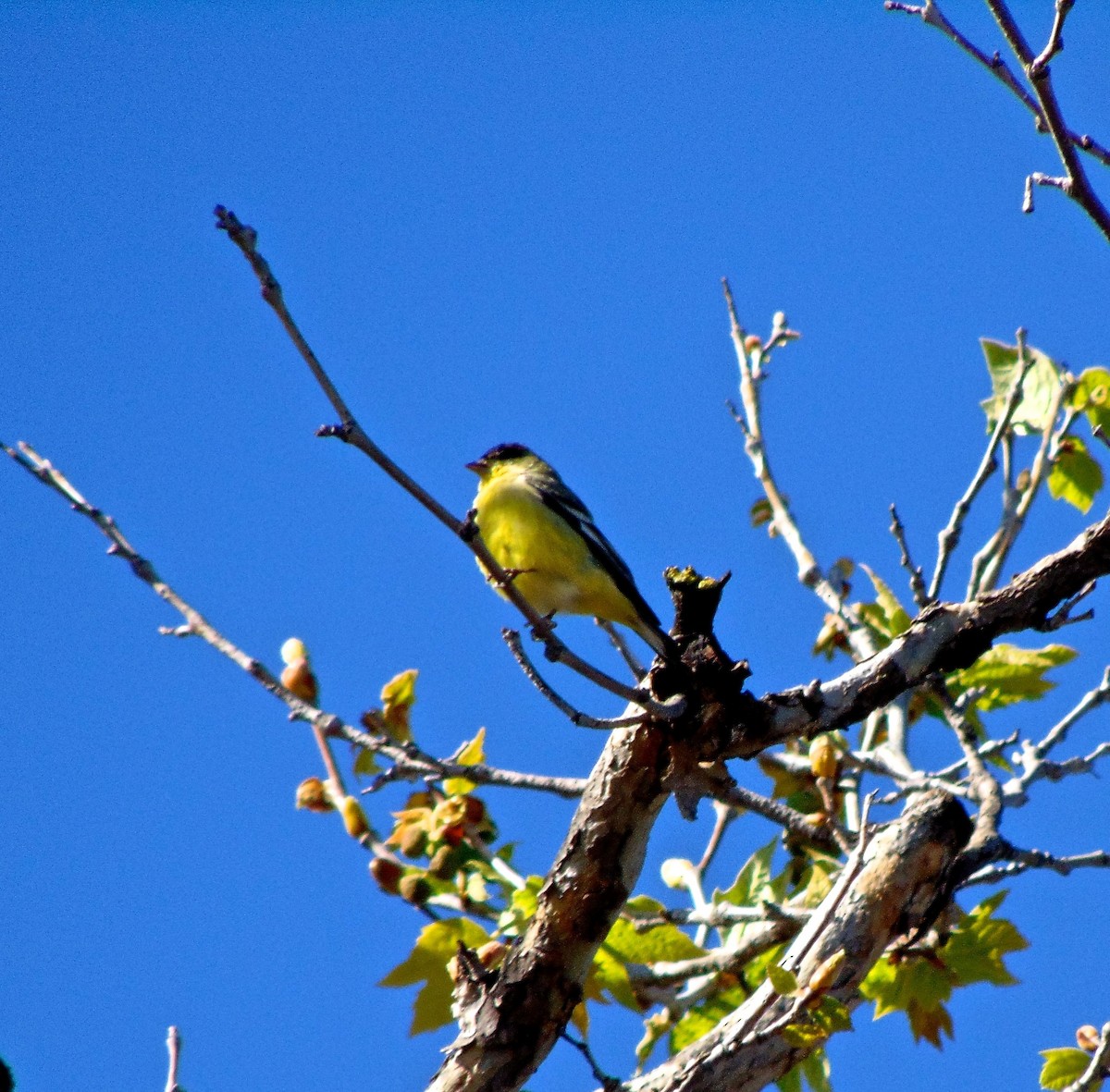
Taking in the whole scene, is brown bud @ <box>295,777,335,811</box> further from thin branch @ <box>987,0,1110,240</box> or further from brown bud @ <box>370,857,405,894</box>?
thin branch @ <box>987,0,1110,240</box>

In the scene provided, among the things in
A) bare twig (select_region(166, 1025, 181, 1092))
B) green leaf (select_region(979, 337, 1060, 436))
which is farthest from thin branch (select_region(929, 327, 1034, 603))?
bare twig (select_region(166, 1025, 181, 1092))

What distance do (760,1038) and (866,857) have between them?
0.64 m

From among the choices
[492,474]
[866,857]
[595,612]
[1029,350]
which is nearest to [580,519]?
[595,612]

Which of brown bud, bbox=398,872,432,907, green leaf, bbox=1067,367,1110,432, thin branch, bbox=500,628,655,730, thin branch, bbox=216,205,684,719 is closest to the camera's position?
thin branch, bbox=216,205,684,719

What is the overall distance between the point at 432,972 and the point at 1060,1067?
184 cm

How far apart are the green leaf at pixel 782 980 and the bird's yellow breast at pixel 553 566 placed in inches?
121

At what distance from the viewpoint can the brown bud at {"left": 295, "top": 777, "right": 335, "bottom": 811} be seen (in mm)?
5008

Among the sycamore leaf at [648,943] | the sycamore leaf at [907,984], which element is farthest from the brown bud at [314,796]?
the sycamore leaf at [907,984]

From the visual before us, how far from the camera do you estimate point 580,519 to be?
21.6 ft

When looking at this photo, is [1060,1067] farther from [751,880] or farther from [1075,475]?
[1075,475]

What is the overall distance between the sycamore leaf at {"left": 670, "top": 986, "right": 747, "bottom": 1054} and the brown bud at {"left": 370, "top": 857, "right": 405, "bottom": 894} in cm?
105

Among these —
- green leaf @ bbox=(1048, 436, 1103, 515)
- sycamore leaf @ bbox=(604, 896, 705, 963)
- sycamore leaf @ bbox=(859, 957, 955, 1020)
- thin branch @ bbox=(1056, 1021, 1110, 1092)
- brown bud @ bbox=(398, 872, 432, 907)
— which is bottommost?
thin branch @ bbox=(1056, 1021, 1110, 1092)

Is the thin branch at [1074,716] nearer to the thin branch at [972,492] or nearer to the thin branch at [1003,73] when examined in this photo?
the thin branch at [972,492]

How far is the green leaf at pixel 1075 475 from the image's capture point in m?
5.89
